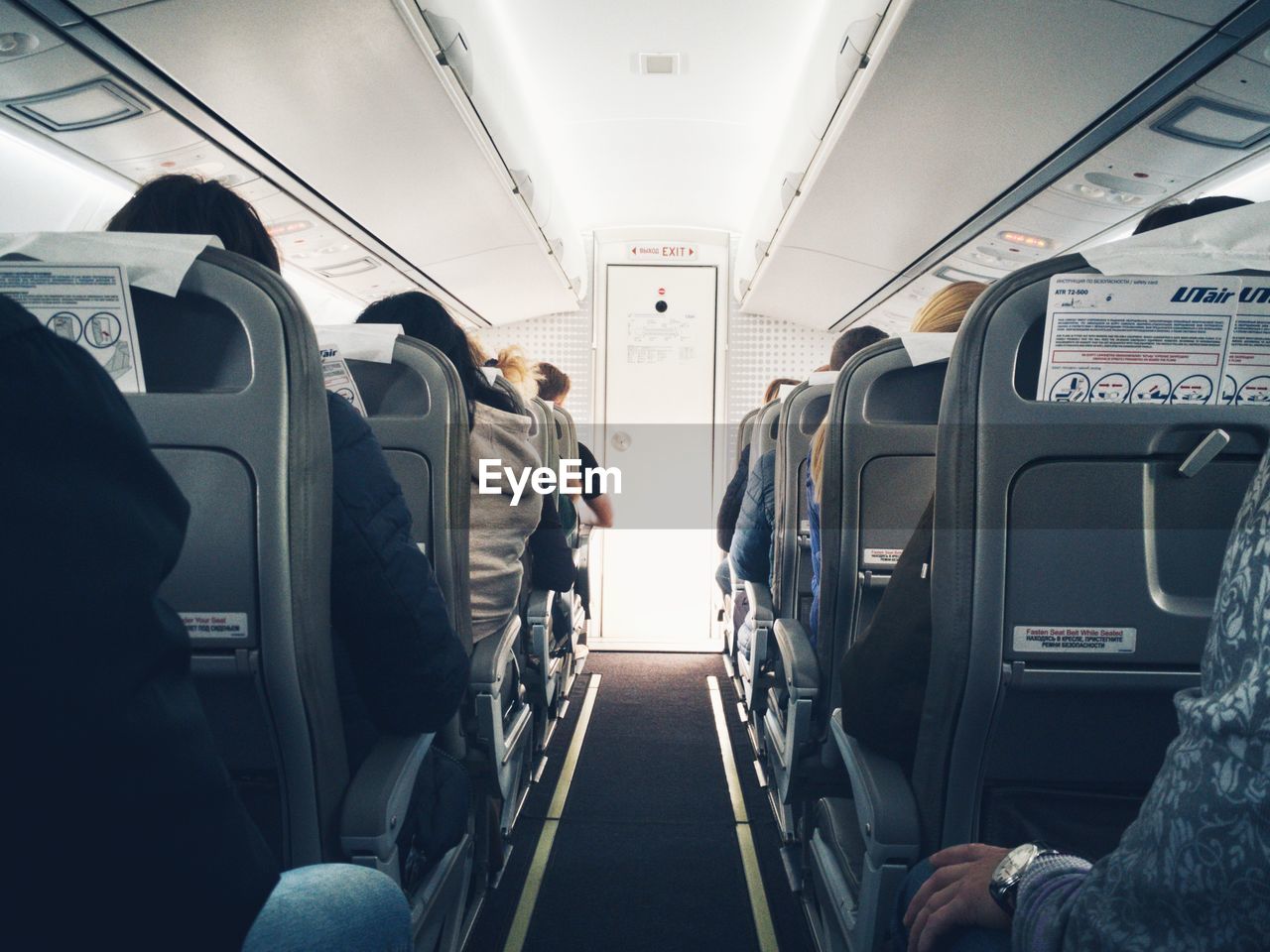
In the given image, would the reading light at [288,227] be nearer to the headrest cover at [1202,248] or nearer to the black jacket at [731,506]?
the black jacket at [731,506]

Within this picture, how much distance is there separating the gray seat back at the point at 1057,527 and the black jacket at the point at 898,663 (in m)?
0.17

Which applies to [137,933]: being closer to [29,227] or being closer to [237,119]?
[237,119]

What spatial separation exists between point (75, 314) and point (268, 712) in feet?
2.20

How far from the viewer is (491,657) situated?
2.21 meters

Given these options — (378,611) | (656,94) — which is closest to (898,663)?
(378,611)

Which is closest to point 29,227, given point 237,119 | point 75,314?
point 237,119

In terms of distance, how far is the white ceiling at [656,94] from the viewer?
3768 millimetres

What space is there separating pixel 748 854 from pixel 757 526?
1453 millimetres

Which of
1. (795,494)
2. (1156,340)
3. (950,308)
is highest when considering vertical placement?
(950,308)

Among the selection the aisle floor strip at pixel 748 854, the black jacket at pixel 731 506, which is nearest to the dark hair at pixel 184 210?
the aisle floor strip at pixel 748 854

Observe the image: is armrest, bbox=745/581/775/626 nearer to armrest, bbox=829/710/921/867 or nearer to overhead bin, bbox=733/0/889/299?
armrest, bbox=829/710/921/867

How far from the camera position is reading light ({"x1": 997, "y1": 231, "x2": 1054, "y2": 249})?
12.4ft

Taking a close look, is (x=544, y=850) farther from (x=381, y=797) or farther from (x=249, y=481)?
(x=249, y=481)

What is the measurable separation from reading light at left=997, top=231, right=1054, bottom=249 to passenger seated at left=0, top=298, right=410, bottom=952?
4141mm
